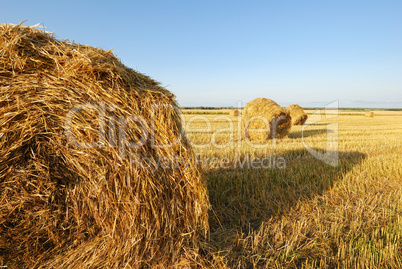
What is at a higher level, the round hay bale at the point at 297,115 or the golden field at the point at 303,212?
the round hay bale at the point at 297,115

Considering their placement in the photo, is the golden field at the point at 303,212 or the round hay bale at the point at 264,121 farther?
the round hay bale at the point at 264,121

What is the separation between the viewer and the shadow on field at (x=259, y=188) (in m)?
3.26

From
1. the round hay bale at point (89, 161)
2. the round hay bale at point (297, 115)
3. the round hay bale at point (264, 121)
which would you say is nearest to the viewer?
the round hay bale at point (89, 161)

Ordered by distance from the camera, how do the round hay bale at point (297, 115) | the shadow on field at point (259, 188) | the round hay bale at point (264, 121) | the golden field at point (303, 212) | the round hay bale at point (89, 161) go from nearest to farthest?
the round hay bale at point (89, 161) < the golden field at point (303, 212) < the shadow on field at point (259, 188) < the round hay bale at point (264, 121) < the round hay bale at point (297, 115)

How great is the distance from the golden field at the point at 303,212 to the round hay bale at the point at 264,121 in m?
3.60

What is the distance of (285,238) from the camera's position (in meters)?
2.78

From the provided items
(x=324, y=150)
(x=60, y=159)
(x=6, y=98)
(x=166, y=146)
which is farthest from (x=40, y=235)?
(x=324, y=150)

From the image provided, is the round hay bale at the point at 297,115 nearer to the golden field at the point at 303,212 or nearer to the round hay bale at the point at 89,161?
the golden field at the point at 303,212

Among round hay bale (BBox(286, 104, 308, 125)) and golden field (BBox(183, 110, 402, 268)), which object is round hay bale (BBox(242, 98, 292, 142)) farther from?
round hay bale (BBox(286, 104, 308, 125))

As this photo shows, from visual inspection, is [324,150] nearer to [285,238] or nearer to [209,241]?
[285,238]

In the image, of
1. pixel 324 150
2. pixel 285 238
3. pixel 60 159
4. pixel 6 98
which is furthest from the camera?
pixel 324 150

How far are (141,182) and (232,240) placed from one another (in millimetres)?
1144

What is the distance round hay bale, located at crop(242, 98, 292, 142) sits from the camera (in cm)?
959

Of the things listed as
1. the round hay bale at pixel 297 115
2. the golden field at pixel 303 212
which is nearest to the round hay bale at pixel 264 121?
the golden field at pixel 303 212
